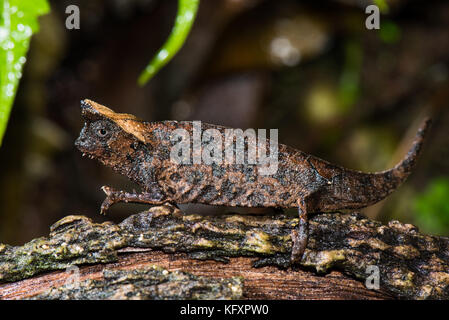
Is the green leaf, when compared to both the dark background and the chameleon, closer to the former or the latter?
the chameleon

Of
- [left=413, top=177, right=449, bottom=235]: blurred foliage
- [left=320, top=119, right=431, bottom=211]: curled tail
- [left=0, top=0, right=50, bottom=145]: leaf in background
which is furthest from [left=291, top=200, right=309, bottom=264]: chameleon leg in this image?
[left=413, top=177, right=449, bottom=235]: blurred foliage

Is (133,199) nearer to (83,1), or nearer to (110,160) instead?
(110,160)

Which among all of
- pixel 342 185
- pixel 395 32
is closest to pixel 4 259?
pixel 342 185

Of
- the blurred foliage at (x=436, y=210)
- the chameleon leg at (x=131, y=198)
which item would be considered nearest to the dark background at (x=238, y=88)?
the blurred foliage at (x=436, y=210)

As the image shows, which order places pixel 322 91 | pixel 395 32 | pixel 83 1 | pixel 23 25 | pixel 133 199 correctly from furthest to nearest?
pixel 322 91 → pixel 395 32 → pixel 83 1 → pixel 133 199 → pixel 23 25

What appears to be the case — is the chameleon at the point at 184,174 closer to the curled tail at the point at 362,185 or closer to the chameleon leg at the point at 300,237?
the curled tail at the point at 362,185

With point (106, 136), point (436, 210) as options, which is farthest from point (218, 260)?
point (436, 210)
